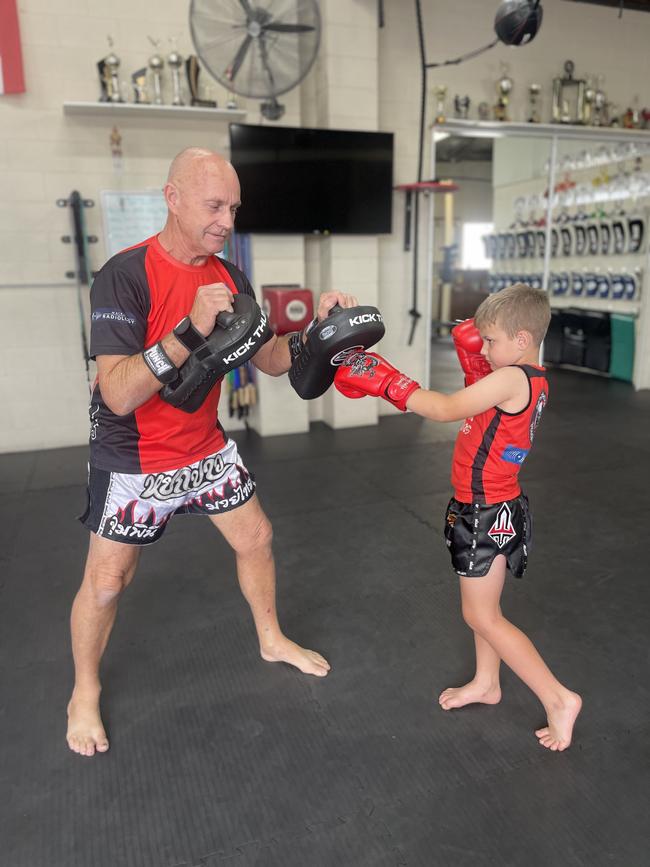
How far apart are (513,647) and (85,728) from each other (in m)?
1.16

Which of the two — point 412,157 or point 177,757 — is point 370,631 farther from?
point 412,157

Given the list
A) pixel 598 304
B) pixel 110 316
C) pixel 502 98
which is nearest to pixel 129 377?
pixel 110 316

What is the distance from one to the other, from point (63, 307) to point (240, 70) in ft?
6.77

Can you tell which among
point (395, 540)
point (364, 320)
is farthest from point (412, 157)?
point (364, 320)

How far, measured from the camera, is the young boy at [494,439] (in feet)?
4.95

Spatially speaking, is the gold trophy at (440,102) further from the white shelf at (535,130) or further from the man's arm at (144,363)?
the man's arm at (144,363)

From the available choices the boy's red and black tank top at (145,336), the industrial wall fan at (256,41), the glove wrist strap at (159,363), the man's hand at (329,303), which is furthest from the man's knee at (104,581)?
the industrial wall fan at (256,41)

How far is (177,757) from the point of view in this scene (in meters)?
1.70

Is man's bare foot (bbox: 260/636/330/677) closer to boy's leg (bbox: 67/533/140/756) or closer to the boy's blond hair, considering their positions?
boy's leg (bbox: 67/533/140/756)

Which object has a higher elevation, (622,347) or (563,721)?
(622,347)

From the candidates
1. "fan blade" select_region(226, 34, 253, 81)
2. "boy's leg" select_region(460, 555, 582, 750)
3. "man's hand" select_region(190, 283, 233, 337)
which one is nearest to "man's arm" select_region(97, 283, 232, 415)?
"man's hand" select_region(190, 283, 233, 337)

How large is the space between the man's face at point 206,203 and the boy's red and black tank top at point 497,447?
31.0 inches

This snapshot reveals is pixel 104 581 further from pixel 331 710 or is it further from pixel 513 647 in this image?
pixel 513 647

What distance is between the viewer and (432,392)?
4.86 feet
